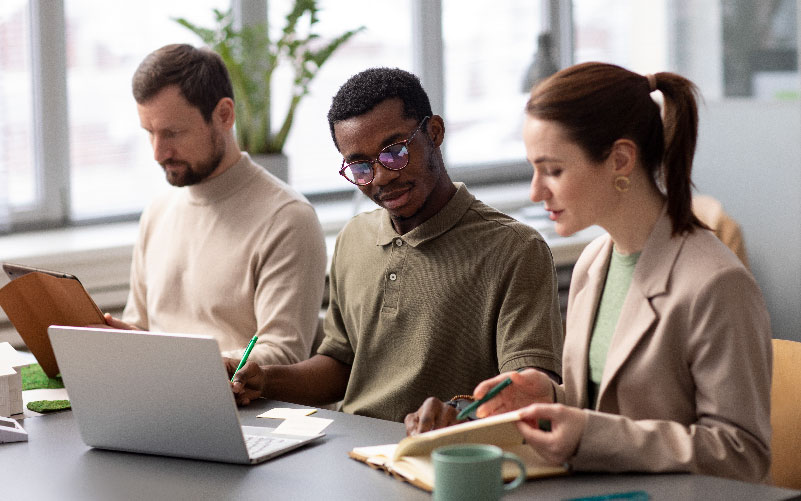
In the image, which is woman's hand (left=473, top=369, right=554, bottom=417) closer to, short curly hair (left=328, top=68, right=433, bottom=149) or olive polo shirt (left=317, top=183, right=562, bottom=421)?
olive polo shirt (left=317, top=183, right=562, bottom=421)

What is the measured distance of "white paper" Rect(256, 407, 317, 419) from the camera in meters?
1.79

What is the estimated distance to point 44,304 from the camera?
6.80 feet

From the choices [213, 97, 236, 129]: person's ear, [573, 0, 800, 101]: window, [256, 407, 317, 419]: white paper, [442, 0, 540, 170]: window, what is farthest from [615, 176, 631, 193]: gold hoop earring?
[442, 0, 540, 170]: window

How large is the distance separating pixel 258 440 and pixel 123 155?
7.90 ft

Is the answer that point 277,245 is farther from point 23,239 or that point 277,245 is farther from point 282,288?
point 23,239

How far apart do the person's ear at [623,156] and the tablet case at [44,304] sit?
3.42ft

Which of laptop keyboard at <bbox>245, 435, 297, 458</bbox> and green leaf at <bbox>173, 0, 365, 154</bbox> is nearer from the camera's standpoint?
laptop keyboard at <bbox>245, 435, 297, 458</bbox>

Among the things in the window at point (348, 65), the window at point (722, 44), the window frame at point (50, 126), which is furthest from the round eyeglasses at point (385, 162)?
the window at point (722, 44)

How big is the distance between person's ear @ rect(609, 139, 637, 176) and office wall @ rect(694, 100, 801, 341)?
2484 mm

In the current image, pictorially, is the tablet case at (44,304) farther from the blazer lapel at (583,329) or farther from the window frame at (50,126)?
the window frame at (50,126)

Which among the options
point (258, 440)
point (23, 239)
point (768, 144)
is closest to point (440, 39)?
point (768, 144)

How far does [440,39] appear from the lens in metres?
4.55

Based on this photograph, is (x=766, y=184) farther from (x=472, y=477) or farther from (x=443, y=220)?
(x=472, y=477)

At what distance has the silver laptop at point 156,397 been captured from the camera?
149 cm
